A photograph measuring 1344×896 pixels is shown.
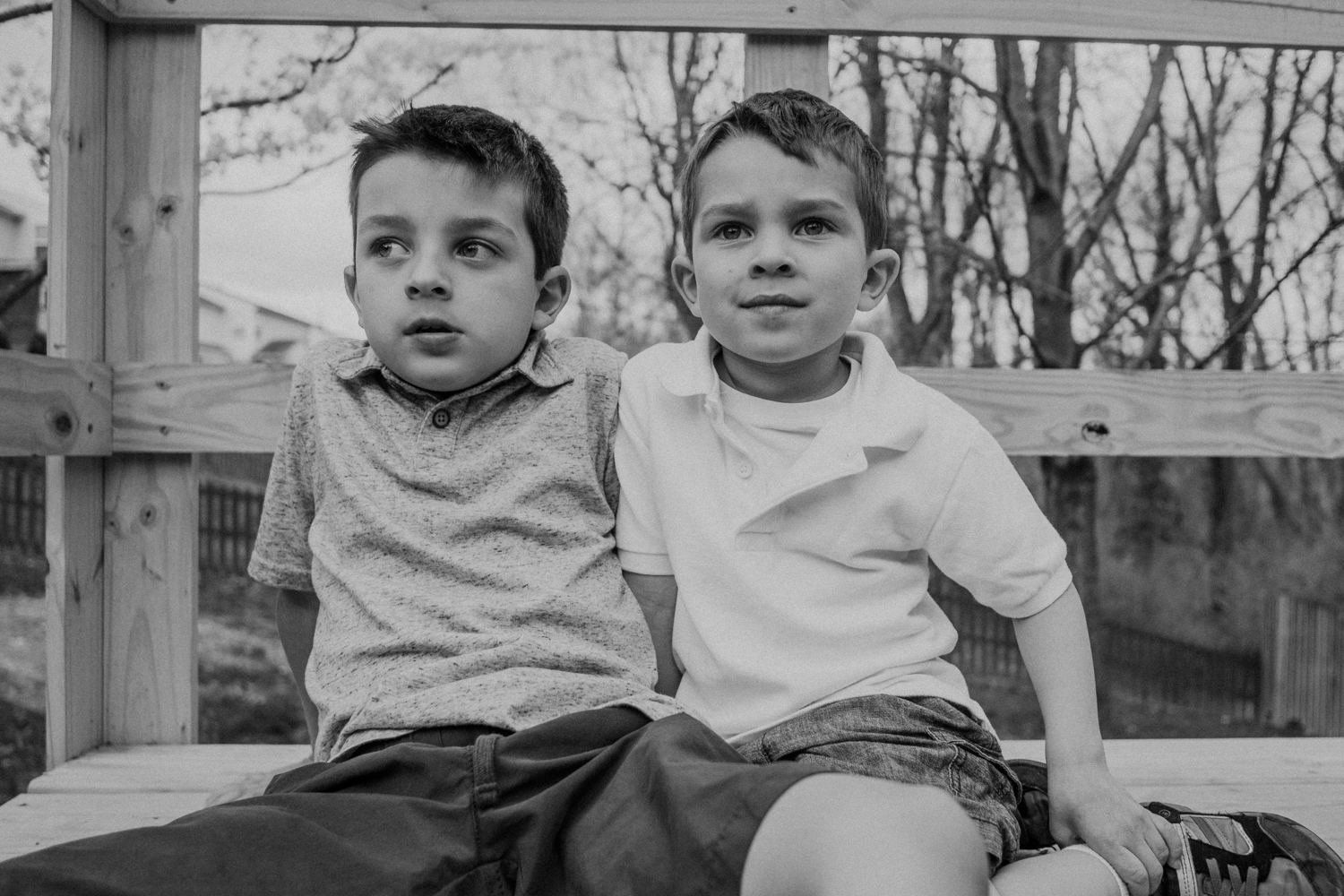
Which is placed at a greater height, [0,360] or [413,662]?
[0,360]

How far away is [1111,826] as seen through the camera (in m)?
1.30

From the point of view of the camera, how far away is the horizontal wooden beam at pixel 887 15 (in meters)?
1.91

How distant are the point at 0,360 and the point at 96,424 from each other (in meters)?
0.31

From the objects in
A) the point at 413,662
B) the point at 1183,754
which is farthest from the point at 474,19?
the point at 1183,754

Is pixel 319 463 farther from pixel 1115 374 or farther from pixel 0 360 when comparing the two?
pixel 1115 374

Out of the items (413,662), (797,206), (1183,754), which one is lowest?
(1183,754)

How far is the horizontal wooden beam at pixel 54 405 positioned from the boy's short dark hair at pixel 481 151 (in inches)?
20.6

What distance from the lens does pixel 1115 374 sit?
191 centimetres

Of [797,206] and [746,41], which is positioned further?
[746,41]

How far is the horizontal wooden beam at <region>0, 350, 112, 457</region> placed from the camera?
1603 mm

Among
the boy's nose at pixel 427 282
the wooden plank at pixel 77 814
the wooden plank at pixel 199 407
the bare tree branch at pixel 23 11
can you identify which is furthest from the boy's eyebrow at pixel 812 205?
the bare tree branch at pixel 23 11

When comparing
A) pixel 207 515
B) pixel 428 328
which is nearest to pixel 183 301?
pixel 428 328

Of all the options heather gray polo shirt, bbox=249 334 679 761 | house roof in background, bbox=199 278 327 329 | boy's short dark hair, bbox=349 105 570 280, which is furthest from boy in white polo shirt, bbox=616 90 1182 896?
house roof in background, bbox=199 278 327 329

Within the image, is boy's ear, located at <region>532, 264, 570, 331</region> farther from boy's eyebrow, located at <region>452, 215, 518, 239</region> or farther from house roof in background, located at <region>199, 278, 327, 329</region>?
house roof in background, located at <region>199, 278, 327, 329</region>
